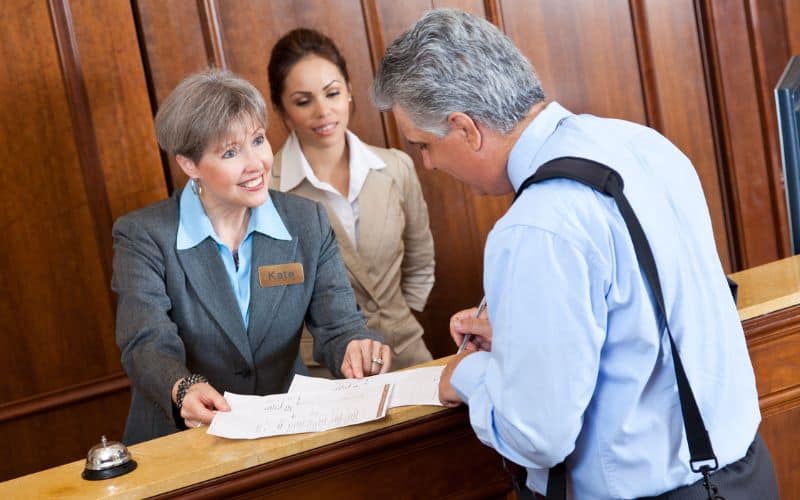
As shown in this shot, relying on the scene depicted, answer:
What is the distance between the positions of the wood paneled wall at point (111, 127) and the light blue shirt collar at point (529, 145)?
A: 1981mm

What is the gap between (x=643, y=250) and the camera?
139 centimetres

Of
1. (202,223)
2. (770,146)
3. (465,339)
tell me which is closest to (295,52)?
(202,223)

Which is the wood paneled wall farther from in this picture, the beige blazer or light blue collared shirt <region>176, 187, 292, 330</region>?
light blue collared shirt <region>176, 187, 292, 330</region>

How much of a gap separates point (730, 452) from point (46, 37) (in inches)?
99.5

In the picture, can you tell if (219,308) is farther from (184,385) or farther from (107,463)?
(107,463)

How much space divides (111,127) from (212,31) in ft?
1.69

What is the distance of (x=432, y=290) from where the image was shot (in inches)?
149

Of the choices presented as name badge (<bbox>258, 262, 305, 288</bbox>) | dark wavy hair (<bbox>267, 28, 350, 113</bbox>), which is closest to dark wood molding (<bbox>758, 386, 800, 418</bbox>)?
name badge (<bbox>258, 262, 305, 288</bbox>)

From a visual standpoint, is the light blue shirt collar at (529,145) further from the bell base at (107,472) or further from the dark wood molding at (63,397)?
the dark wood molding at (63,397)

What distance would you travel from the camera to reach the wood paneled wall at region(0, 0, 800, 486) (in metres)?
3.16

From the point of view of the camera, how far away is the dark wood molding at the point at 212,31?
134 inches

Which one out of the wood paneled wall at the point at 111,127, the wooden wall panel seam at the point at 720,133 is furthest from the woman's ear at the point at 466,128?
the wooden wall panel seam at the point at 720,133

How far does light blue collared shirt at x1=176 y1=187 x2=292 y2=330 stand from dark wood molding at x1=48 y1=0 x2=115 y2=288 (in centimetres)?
73

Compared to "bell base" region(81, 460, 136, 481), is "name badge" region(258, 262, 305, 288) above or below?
above
